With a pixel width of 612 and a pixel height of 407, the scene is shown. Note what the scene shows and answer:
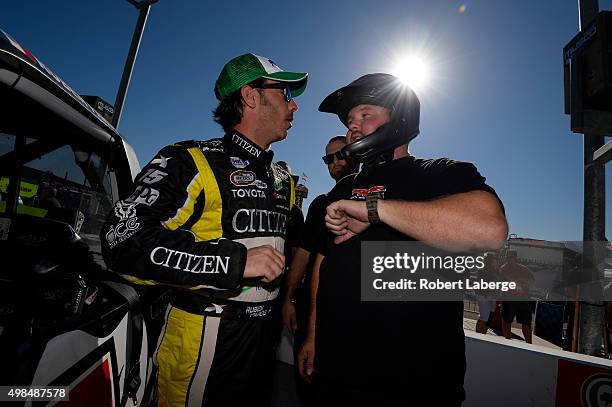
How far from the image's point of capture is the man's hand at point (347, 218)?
145cm

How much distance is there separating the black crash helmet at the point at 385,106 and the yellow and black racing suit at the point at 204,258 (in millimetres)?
627

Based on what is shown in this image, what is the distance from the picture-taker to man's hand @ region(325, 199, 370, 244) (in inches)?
57.1

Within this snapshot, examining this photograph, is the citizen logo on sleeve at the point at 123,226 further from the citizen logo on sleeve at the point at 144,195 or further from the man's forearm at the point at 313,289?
the man's forearm at the point at 313,289

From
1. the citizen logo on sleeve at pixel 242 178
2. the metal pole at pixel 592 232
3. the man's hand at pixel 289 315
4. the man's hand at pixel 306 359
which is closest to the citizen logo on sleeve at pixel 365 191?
the citizen logo on sleeve at pixel 242 178

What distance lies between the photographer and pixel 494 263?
902 cm

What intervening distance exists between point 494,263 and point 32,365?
10.2 metres

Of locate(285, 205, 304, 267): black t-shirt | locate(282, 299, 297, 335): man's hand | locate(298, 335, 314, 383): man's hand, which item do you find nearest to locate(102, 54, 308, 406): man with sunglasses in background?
locate(298, 335, 314, 383): man's hand

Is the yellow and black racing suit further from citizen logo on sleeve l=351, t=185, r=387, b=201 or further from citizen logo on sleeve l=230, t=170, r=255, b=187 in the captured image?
citizen logo on sleeve l=351, t=185, r=387, b=201

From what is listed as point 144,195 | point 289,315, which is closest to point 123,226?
point 144,195

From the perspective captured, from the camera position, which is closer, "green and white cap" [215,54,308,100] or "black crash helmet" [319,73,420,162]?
"black crash helmet" [319,73,420,162]

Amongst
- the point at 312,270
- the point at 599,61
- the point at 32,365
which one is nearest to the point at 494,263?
the point at 599,61

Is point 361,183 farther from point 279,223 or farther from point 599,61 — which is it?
point 599,61

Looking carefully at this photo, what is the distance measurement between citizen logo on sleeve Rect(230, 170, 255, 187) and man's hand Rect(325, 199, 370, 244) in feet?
1.69

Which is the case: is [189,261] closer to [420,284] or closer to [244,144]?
[244,144]
